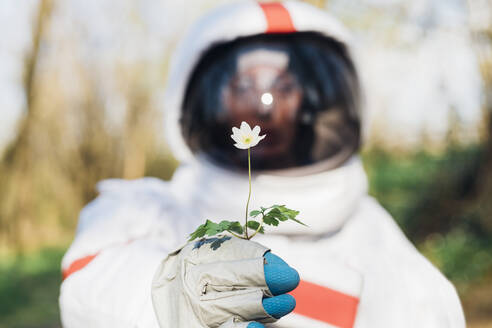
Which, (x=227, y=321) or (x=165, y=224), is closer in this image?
(x=227, y=321)

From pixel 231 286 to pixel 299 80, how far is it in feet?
2.21

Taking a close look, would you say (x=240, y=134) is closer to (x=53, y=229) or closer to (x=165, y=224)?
(x=165, y=224)

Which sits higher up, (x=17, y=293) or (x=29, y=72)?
(x=29, y=72)

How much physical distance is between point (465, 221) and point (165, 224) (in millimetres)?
3403

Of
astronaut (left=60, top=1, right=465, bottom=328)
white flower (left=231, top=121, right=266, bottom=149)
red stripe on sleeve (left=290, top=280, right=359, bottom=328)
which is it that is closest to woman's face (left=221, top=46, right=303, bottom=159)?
astronaut (left=60, top=1, right=465, bottom=328)

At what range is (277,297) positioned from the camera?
799 millimetres

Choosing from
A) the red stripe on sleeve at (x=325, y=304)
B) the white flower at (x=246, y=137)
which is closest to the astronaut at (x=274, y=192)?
the red stripe on sleeve at (x=325, y=304)

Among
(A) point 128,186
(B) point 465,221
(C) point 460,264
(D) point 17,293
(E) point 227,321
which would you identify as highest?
(A) point 128,186

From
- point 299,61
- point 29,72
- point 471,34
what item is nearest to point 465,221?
point 471,34

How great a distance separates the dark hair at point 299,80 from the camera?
127cm

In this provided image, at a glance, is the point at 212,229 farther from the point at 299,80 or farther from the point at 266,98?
the point at 299,80

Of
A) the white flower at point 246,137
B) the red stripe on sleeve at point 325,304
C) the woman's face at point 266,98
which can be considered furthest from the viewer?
the woman's face at point 266,98

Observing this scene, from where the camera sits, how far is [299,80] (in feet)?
4.19

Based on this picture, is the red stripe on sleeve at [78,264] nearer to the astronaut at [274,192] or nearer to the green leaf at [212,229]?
the astronaut at [274,192]
